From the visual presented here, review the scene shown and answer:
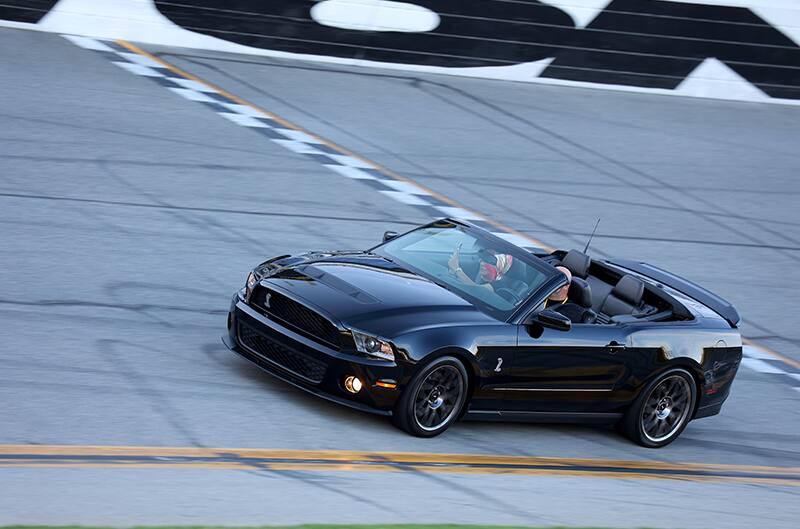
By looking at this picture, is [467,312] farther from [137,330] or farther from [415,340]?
[137,330]

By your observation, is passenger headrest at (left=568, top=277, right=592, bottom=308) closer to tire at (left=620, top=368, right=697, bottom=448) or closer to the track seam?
tire at (left=620, top=368, right=697, bottom=448)

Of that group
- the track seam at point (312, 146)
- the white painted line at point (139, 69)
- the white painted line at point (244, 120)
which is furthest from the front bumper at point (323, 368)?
the white painted line at point (139, 69)

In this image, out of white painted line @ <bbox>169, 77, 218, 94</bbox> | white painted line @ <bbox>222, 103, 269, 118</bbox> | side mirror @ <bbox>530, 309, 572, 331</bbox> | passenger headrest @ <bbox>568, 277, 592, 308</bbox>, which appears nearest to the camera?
side mirror @ <bbox>530, 309, 572, 331</bbox>

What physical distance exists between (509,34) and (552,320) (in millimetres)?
11253

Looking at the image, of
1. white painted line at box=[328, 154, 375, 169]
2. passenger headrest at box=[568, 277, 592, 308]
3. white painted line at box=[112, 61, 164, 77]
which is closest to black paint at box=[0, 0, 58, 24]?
white painted line at box=[112, 61, 164, 77]

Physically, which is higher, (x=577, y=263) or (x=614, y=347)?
(x=577, y=263)

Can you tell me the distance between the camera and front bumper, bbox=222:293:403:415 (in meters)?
7.77

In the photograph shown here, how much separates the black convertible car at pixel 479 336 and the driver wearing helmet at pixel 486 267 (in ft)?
Answer: 0.04

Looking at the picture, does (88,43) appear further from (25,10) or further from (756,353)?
(756,353)

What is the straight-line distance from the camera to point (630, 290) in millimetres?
9492

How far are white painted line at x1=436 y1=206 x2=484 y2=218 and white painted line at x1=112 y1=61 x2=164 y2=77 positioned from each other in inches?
191

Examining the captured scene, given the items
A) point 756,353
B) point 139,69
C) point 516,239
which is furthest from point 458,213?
point 139,69

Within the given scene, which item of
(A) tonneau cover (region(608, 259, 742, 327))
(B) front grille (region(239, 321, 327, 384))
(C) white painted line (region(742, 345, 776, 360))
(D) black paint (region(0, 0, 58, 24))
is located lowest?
(B) front grille (region(239, 321, 327, 384))

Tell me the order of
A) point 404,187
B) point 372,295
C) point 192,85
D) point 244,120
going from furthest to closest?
point 192,85 < point 244,120 < point 404,187 < point 372,295
